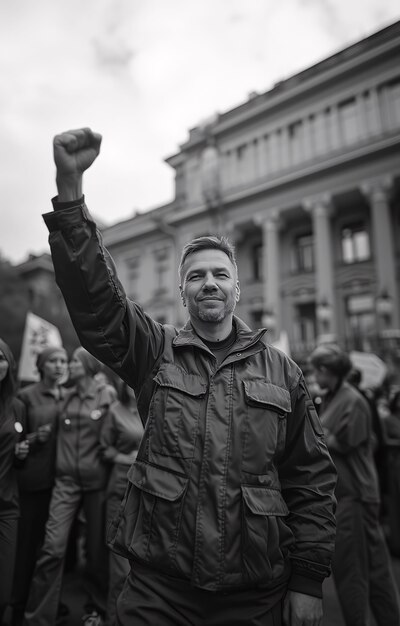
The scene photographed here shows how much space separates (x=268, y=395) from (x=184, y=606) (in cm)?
79

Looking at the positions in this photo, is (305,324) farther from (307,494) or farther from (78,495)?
(307,494)

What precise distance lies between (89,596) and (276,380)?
10.6 ft

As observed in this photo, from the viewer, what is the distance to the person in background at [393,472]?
5.19 metres

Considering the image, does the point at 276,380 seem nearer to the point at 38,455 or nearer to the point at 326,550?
the point at 326,550

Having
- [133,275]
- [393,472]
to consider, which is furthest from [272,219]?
[393,472]

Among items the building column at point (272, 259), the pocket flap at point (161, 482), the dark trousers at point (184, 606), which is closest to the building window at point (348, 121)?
the building column at point (272, 259)

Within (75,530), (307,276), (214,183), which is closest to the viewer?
(75,530)

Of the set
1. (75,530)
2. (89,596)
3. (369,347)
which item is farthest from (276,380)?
(369,347)

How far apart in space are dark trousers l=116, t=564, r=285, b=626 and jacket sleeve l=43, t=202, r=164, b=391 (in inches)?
31.4

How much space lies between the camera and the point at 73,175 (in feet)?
4.99

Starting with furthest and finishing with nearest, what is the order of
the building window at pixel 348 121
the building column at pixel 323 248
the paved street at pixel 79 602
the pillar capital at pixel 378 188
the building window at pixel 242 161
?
1. the building window at pixel 242 161
2. the building window at pixel 348 121
3. the building column at pixel 323 248
4. the pillar capital at pixel 378 188
5. the paved street at pixel 79 602

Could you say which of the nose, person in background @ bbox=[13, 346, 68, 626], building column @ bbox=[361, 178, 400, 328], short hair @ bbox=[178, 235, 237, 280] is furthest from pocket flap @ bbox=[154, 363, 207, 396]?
building column @ bbox=[361, 178, 400, 328]

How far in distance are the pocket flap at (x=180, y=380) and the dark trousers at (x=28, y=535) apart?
2646mm

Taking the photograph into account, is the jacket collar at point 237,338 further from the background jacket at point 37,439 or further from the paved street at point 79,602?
the paved street at point 79,602
